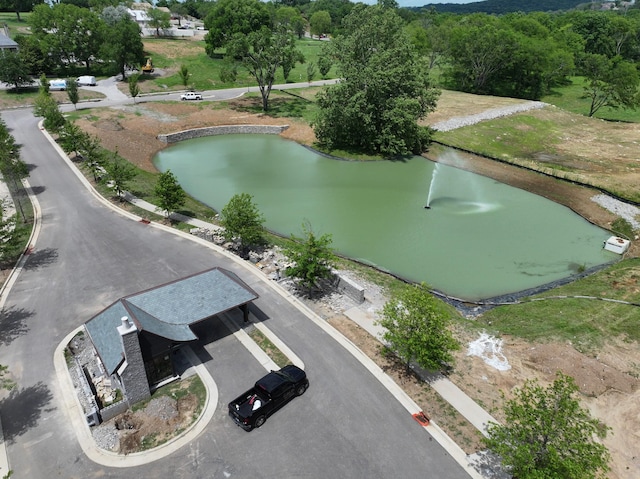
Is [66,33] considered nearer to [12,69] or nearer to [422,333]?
[12,69]

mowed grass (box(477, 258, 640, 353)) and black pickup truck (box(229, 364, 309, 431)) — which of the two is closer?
black pickup truck (box(229, 364, 309, 431))

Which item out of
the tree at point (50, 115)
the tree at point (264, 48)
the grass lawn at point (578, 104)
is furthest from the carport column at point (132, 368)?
the grass lawn at point (578, 104)

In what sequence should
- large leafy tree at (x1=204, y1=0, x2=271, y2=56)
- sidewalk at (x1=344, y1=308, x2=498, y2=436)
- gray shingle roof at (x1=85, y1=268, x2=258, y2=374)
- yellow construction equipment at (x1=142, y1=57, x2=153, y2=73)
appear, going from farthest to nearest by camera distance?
1. large leafy tree at (x1=204, y1=0, x2=271, y2=56)
2. yellow construction equipment at (x1=142, y1=57, x2=153, y2=73)
3. gray shingle roof at (x1=85, y1=268, x2=258, y2=374)
4. sidewalk at (x1=344, y1=308, x2=498, y2=436)

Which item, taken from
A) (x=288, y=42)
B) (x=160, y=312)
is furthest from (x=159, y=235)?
(x=288, y=42)

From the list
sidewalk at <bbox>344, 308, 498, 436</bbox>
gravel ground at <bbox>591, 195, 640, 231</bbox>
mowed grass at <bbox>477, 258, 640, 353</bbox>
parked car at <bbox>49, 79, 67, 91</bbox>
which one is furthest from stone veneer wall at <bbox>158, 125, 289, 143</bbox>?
sidewalk at <bbox>344, 308, 498, 436</bbox>

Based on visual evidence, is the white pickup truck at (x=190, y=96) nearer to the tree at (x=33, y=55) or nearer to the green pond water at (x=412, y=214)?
the green pond water at (x=412, y=214)

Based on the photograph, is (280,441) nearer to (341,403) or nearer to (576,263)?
(341,403)

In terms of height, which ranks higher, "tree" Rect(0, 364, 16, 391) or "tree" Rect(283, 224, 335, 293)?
"tree" Rect(283, 224, 335, 293)

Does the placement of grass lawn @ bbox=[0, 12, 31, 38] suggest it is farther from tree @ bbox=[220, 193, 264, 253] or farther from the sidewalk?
the sidewalk
